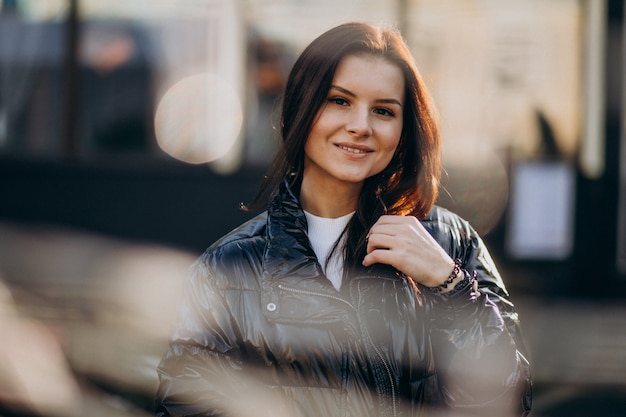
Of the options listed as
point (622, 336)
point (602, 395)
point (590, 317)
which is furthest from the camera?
point (590, 317)

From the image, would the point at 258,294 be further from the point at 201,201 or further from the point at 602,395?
the point at 201,201

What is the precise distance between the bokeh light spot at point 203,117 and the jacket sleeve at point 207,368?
5.73 meters

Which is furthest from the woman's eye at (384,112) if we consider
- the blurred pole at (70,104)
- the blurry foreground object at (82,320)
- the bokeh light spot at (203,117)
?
the blurred pole at (70,104)

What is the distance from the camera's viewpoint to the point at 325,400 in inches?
74.3

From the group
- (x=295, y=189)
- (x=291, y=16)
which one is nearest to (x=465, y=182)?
(x=291, y=16)

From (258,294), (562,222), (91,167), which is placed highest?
(258,294)

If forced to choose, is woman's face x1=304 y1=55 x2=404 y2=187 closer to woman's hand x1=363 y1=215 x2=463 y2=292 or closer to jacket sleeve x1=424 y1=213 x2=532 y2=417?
woman's hand x1=363 y1=215 x2=463 y2=292

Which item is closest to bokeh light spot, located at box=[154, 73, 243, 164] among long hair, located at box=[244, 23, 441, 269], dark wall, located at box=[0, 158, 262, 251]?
dark wall, located at box=[0, 158, 262, 251]

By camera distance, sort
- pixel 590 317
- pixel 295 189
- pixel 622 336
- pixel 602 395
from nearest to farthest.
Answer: pixel 295 189 → pixel 602 395 → pixel 622 336 → pixel 590 317

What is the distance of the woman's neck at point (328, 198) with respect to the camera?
7.16 feet

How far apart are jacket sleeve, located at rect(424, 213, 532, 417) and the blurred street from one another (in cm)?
316

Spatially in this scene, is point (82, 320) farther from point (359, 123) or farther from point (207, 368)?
point (359, 123)

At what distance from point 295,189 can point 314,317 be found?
412mm

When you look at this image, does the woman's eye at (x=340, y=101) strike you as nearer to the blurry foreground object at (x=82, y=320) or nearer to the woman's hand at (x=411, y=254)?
the woman's hand at (x=411, y=254)
